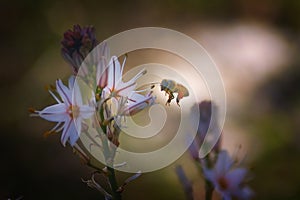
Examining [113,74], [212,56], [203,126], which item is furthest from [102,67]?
[212,56]

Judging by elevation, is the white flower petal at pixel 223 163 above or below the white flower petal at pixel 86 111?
above

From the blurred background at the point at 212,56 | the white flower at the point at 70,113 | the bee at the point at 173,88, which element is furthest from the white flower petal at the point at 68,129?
the blurred background at the point at 212,56

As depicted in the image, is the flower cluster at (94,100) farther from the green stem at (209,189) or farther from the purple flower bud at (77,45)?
the green stem at (209,189)

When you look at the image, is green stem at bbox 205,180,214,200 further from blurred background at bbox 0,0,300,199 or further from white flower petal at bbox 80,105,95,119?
blurred background at bbox 0,0,300,199

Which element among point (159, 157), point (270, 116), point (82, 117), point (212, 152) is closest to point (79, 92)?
point (82, 117)

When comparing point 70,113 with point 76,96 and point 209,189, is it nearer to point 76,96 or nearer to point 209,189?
point 76,96

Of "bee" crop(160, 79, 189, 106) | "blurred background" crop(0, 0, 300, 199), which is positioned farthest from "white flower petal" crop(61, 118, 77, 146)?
"blurred background" crop(0, 0, 300, 199)
